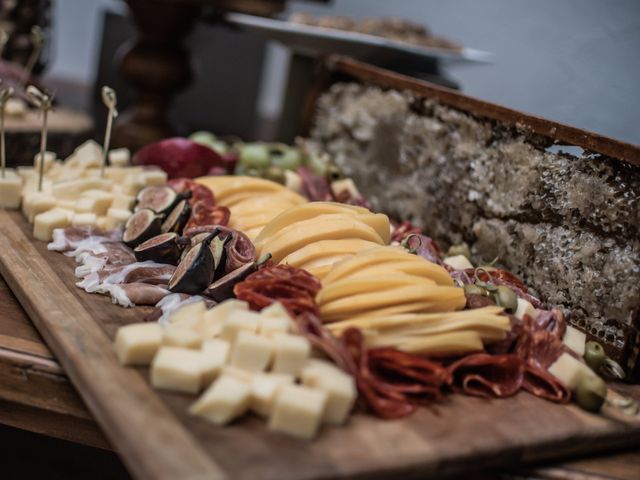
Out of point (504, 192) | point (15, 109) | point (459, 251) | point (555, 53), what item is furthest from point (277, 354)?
point (555, 53)

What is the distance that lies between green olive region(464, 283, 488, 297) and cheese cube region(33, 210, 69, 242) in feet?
4.21

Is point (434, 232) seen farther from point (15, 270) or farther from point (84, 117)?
point (84, 117)

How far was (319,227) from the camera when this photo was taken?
218 centimetres

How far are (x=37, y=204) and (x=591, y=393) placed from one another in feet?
5.81

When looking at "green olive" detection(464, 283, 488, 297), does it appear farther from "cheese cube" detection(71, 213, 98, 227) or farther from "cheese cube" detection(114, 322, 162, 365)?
"cheese cube" detection(71, 213, 98, 227)

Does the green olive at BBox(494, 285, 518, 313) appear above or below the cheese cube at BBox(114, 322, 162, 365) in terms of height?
above

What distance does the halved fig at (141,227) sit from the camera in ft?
8.18

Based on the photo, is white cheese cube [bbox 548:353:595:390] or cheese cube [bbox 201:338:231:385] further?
white cheese cube [bbox 548:353:595:390]

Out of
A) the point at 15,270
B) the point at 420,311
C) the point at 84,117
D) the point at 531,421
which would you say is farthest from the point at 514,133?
the point at 84,117

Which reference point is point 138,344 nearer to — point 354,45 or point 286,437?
point 286,437

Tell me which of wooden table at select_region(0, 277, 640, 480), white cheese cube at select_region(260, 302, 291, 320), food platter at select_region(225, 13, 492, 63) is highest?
food platter at select_region(225, 13, 492, 63)

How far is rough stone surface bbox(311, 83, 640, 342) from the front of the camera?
2203 millimetres

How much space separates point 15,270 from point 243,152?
4.53 feet

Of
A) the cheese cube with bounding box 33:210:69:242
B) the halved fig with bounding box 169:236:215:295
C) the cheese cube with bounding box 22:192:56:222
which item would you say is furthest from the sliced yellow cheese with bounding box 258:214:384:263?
the cheese cube with bounding box 22:192:56:222
